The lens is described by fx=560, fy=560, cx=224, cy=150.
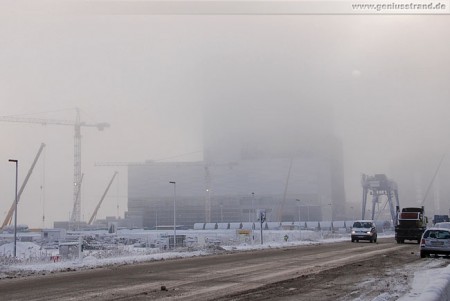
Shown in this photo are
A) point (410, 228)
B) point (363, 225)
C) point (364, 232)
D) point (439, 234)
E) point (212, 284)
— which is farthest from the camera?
point (363, 225)

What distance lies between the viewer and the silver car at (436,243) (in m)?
27.8

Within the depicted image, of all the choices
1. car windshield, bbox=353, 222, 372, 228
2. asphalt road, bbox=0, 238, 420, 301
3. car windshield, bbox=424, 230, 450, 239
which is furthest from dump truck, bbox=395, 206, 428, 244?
asphalt road, bbox=0, 238, 420, 301

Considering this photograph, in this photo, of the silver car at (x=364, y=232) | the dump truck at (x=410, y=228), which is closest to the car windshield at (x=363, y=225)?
the silver car at (x=364, y=232)

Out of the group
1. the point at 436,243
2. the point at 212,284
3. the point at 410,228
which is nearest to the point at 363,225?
the point at 410,228

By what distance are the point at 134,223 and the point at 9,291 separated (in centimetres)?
16731

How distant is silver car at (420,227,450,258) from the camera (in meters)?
27.8

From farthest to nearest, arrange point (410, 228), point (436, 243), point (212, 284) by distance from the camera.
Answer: point (410, 228) < point (436, 243) < point (212, 284)

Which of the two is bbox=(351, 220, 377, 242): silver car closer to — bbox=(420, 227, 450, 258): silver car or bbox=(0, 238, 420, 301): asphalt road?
bbox=(420, 227, 450, 258): silver car

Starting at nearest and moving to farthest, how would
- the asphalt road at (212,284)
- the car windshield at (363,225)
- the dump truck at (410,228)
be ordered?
the asphalt road at (212,284), the dump truck at (410,228), the car windshield at (363,225)

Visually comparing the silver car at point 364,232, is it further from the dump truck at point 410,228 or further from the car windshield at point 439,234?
the car windshield at point 439,234

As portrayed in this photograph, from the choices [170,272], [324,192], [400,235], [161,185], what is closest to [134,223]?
[161,185]

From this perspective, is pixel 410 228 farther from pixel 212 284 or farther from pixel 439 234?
pixel 212 284

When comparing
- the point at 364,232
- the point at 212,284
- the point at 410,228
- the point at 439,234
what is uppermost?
the point at 439,234

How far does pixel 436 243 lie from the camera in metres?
27.9
